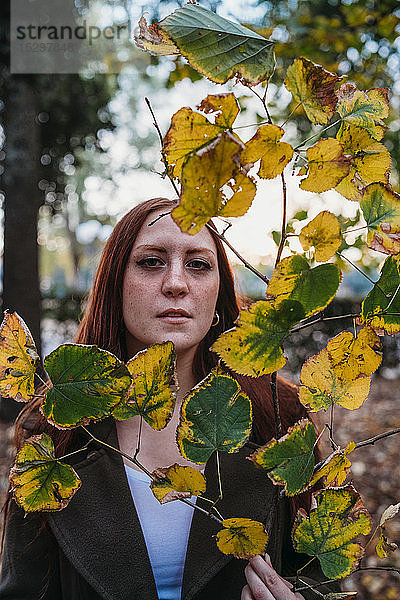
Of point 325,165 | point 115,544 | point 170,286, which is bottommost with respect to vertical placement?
point 115,544

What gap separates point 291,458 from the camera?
18.6 inches

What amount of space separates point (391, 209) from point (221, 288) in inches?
25.7

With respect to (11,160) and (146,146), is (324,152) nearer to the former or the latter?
(11,160)

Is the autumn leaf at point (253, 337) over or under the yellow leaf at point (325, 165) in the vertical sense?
under

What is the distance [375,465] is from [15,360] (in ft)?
15.7

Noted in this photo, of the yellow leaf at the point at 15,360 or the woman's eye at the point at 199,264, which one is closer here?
the yellow leaf at the point at 15,360

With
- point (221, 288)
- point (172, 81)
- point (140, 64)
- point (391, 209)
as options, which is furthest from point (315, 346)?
point (391, 209)

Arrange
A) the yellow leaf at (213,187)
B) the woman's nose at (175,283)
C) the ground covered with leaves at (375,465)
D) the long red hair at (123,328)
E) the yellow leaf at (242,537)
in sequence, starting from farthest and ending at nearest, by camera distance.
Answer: the ground covered with leaves at (375,465) < the long red hair at (123,328) < the woman's nose at (175,283) < the yellow leaf at (242,537) < the yellow leaf at (213,187)

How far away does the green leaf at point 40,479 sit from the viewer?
1.66 ft

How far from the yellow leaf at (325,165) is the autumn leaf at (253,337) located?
0.11m

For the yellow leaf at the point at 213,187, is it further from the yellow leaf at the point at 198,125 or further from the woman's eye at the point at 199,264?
the woman's eye at the point at 199,264

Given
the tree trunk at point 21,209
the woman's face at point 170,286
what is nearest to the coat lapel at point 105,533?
the woman's face at point 170,286

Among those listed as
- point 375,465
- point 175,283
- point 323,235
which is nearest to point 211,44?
point 323,235

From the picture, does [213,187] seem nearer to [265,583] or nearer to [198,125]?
[198,125]
